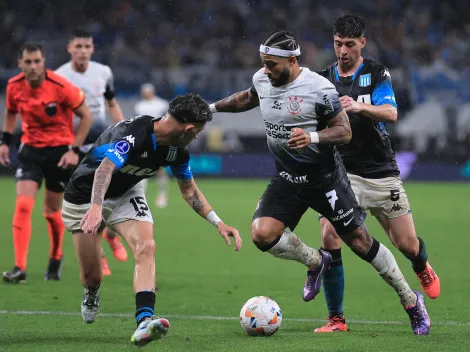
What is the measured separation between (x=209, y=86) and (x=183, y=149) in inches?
887

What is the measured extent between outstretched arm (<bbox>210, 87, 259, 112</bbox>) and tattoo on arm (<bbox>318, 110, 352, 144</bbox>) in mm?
915

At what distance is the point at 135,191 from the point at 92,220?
3.88 feet

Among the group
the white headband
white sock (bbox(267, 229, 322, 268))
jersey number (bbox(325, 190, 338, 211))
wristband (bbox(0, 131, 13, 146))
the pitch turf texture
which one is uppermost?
the white headband

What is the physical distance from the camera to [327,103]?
6.95 metres

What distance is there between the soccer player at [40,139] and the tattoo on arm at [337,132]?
404 centimetres

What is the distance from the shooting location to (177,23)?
32.7 metres

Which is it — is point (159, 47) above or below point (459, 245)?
above

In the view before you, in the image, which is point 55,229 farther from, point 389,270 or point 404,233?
point 389,270

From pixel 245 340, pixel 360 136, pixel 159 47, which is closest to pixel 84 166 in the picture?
pixel 245 340

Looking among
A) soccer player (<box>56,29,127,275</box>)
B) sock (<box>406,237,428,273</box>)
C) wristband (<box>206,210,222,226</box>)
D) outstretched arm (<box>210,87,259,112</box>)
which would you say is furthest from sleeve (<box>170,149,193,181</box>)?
soccer player (<box>56,29,127,275</box>)

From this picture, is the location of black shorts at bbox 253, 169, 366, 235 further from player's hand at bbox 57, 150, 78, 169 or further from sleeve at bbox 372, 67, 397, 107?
player's hand at bbox 57, 150, 78, 169

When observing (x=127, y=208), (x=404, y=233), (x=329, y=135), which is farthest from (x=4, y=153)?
(x=329, y=135)

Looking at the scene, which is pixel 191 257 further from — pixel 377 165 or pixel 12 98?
pixel 377 165

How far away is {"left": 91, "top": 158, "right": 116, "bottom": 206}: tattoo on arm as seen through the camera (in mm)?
6277
